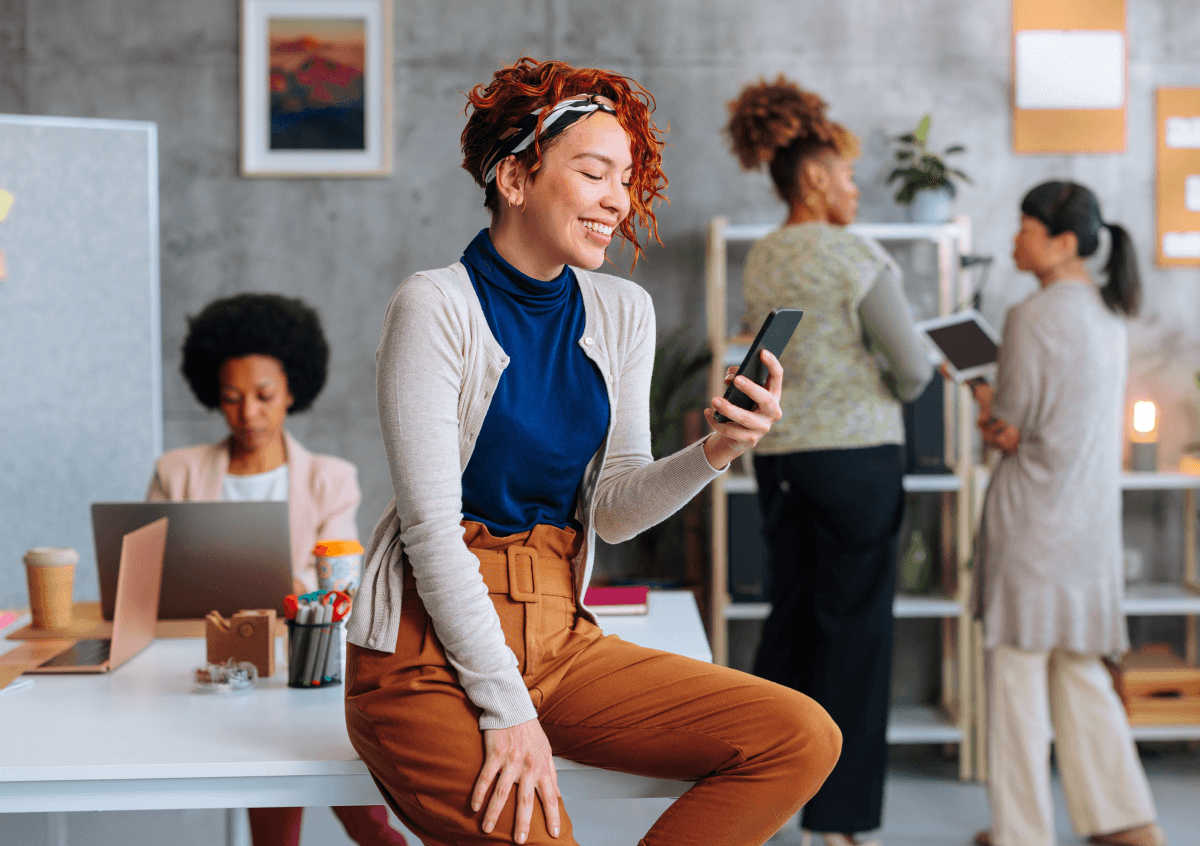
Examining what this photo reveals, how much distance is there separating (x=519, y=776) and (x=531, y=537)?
287 millimetres

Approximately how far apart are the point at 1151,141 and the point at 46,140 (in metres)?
3.55

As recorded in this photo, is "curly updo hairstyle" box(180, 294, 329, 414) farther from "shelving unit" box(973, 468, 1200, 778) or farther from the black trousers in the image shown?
"shelving unit" box(973, 468, 1200, 778)

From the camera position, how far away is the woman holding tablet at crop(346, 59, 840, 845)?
119 centimetres

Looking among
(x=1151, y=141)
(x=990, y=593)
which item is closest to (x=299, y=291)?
(x=990, y=593)

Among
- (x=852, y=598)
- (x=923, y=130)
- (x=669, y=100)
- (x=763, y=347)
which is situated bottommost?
(x=852, y=598)

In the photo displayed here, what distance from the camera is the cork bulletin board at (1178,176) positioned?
367 centimetres

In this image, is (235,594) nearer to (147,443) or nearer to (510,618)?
(510,618)

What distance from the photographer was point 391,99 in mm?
3721

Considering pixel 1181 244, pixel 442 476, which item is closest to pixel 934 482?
pixel 1181 244

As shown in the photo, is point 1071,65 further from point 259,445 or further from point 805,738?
point 805,738

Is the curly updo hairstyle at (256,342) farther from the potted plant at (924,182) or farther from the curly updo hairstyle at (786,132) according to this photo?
the potted plant at (924,182)

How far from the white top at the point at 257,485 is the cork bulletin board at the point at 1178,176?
300cm

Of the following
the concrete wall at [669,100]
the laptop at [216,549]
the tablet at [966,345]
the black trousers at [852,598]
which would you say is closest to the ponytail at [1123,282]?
the tablet at [966,345]

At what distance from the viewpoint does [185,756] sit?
1.27 meters
